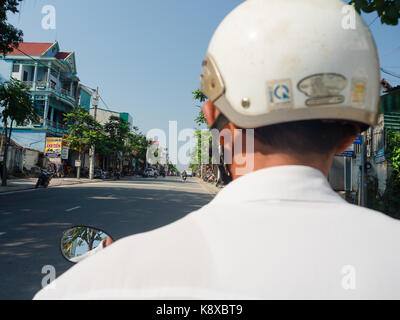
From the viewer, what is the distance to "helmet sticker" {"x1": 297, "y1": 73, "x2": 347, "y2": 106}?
0.84m

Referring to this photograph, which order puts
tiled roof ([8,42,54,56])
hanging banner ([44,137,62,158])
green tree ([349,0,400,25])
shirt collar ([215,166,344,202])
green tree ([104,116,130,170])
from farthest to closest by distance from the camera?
green tree ([104,116,130,170])
tiled roof ([8,42,54,56])
hanging banner ([44,137,62,158])
green tree ([349,0,400,25])
shirt collar ([215,166,344,202])

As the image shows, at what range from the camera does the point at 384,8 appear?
136 inches

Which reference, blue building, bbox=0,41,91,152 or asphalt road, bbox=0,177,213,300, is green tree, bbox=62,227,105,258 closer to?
asphalt road, bbox=0,177,213,300

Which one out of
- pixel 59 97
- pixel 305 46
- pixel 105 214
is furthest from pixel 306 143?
pixel 59 97

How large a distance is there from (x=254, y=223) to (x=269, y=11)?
568 mm

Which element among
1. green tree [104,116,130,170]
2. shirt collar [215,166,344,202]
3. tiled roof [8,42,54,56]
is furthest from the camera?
green tree [104,116,130,170]

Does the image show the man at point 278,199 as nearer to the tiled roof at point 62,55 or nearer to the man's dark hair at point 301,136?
the man's dark hair at point 301,136

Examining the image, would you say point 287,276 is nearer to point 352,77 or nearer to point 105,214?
point 352,77

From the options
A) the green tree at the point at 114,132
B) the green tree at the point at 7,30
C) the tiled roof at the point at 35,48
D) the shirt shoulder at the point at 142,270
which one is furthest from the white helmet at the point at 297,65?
the tiled roof at the point at 35,48

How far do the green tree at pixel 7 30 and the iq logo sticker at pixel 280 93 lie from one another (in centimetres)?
1151

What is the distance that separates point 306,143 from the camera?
0.87 m

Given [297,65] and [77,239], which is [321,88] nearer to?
[297,65]

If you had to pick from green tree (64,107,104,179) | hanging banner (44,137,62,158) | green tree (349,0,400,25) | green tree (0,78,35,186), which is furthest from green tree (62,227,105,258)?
green tree (64,107,104,179)

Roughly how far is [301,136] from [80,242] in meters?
0.77
